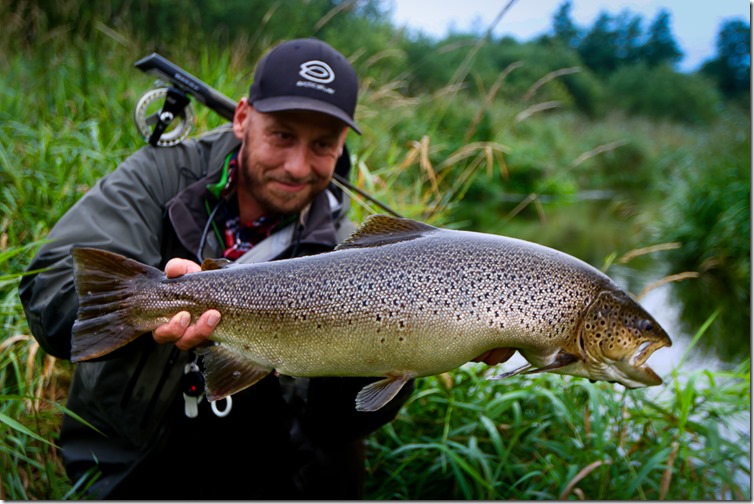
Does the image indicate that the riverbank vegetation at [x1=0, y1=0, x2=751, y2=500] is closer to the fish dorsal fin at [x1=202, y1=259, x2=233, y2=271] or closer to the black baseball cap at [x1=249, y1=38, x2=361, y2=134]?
the fish dorsal fin at [x1=202, y1=259, x2=233, y2=271]

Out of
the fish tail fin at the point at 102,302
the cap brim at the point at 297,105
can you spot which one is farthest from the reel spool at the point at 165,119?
the fish tail fin at the point at 102,302

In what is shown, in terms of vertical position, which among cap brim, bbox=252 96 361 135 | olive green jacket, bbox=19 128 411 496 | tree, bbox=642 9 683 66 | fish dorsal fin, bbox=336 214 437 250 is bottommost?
olive green jacket, bbox=19 128 411 496

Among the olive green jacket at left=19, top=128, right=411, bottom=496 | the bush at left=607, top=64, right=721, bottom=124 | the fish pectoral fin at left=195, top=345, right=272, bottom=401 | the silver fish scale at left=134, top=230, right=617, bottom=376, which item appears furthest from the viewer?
the bush at left=607, top=64, right=721, bottom=124

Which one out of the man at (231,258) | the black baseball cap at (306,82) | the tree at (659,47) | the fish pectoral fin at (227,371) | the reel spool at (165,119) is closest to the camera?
the fish pectoral fin at (227,371)

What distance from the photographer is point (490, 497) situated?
112 inches

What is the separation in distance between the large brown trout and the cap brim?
0.82 meters

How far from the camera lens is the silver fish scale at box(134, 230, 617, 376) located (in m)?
1.77

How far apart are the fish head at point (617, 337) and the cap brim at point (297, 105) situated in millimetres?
1240

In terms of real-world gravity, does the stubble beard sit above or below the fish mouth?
above

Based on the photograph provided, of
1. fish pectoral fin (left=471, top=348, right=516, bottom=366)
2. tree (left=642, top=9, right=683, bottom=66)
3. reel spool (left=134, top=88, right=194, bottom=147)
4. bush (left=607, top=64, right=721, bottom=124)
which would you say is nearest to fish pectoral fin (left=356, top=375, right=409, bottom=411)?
fish pectoral fin (left=471, top=348, right=516, bottom=366)

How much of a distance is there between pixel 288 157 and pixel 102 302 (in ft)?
3.32

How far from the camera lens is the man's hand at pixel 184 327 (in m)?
1.82

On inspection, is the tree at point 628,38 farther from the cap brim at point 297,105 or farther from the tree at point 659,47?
the cap brim at point 297,105

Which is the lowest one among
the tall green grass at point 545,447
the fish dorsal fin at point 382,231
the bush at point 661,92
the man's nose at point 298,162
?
the tall green grass at point 545,447
